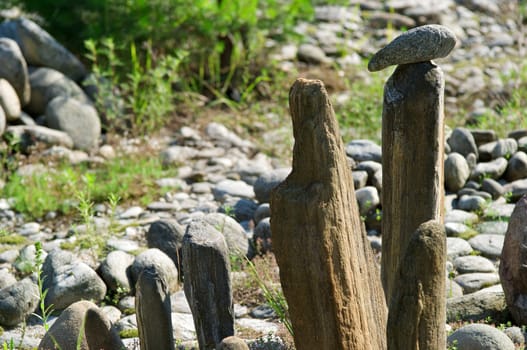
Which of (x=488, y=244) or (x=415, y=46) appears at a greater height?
(x=415, y=46)

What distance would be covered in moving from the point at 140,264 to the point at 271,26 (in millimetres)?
5440

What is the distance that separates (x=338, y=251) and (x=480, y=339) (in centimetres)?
119

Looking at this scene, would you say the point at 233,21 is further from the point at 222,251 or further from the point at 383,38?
the point at 222,251

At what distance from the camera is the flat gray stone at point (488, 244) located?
5.32 m

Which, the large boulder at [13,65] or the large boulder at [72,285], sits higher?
the large boulder at [13,65]

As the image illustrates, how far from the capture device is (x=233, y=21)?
366 inches

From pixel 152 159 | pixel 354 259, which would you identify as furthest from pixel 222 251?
pixel 152 159

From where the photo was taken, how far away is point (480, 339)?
3.49m

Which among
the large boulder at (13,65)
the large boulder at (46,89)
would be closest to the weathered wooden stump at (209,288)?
the large boulder at (13,65)

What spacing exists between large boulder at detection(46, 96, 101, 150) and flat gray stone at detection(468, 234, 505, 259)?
4020 mm

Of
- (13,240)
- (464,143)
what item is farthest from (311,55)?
(13,240)

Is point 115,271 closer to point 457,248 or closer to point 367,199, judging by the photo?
point 367,199

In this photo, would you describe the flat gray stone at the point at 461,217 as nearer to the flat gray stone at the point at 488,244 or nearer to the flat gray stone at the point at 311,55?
the flat gray stone at the point at 488,244

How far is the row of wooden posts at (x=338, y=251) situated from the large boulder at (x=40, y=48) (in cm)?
594
